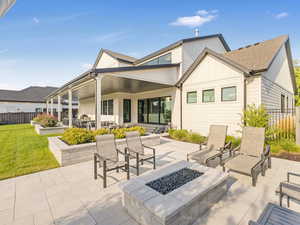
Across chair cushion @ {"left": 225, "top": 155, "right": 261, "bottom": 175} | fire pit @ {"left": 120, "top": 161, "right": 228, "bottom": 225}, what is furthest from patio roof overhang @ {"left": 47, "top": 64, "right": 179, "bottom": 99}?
chair cushion @ {"left": 225, "top": 155, "right": 261, "bottom": 175}

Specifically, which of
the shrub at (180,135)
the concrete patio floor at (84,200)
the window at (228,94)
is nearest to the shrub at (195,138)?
the shrub at (180,135)

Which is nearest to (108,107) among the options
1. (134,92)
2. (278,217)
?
(134,92)

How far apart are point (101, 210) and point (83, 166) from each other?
8.29 ft

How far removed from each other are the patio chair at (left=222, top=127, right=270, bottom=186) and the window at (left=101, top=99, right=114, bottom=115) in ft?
41.4

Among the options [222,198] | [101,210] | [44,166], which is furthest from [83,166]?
[222,198]

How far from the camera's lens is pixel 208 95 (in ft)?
30.1

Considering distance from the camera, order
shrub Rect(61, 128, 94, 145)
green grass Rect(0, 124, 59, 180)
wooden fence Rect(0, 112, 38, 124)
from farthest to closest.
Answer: wooden fence Rect(0, 112, 38, 124) → shrub Rect(61, 128, 94, 145) → green grass Rect(0, 124, 59, 180)

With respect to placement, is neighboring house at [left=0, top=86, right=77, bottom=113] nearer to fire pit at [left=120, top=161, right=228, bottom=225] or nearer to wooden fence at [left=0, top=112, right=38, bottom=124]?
wooden fence at [left=0, top=112, right=38, bottom=124]

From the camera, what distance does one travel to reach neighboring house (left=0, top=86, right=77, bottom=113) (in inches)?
888

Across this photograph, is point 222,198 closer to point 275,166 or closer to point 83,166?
point 275,166

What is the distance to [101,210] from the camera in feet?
8.63

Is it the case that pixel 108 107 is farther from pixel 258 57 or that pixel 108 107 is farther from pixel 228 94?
pixel 258 57

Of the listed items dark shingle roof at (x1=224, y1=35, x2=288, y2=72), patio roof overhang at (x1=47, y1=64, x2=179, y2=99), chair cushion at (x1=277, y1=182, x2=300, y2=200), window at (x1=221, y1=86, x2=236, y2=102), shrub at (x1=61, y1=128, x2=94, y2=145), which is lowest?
chair cushion at (x1=277, y1=182, x2=300, y2=200)

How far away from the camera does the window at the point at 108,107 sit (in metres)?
15.3
